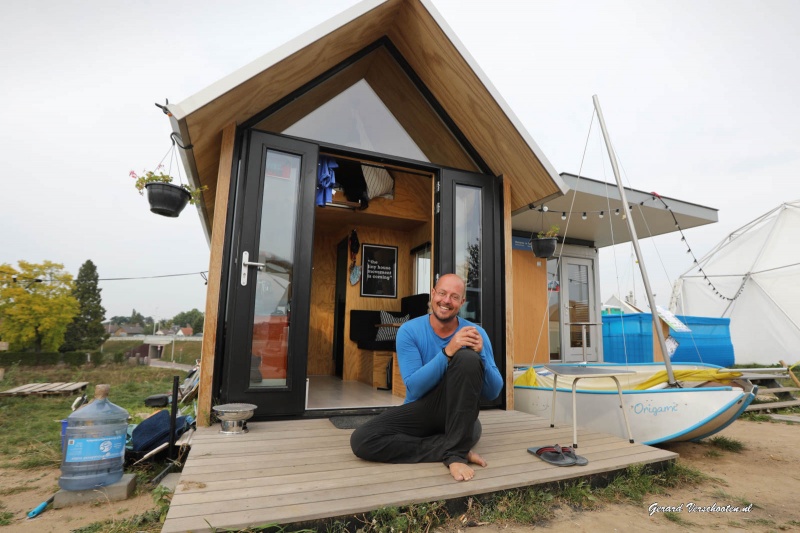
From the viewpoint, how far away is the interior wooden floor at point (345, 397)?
374 centimetres

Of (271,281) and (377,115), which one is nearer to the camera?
(271,281)

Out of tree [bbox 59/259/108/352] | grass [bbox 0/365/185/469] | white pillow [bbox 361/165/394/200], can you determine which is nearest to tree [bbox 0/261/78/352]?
tree [bbox 59/259/108/352]

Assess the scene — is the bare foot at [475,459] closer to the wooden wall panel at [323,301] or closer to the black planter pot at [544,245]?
the black planter pot at [544,245]

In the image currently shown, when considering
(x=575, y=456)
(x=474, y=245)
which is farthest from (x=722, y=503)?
(x=474, y=245)

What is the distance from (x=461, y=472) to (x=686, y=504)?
1.30 metres

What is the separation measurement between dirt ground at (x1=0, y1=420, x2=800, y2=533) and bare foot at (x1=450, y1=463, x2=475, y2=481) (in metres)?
0.22

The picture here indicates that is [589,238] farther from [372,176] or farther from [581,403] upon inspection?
[581,403]

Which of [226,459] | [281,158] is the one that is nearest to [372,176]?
[281,158]

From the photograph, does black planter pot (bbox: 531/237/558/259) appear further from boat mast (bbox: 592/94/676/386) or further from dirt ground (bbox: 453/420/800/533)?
dirt ground (bbox: 453/420/800/533)

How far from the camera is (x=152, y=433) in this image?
3.03 meters

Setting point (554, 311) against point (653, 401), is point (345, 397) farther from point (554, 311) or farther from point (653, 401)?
point (554, 311)

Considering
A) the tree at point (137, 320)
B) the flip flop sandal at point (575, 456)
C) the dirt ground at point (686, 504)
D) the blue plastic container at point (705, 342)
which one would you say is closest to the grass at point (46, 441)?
the dirt ground at point (686, 504)

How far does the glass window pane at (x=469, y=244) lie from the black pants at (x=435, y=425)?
176cm

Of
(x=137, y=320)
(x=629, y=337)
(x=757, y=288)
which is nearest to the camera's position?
(x=629, y=337)
